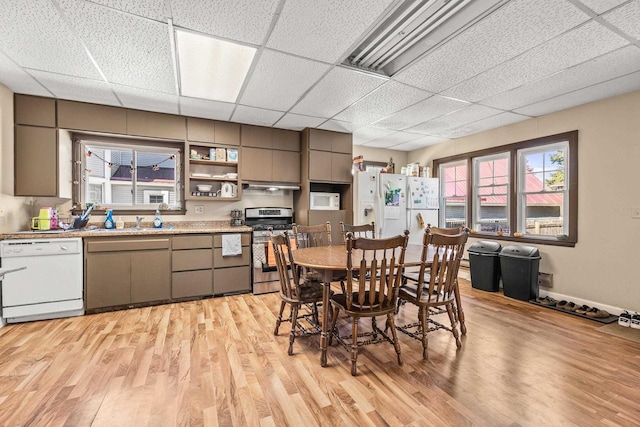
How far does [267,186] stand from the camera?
454 centimetres

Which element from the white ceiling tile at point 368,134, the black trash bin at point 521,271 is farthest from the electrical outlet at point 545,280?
the white ceiling tile at point 368,134

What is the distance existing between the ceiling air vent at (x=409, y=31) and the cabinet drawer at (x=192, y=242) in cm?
273

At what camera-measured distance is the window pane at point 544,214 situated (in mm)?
3865

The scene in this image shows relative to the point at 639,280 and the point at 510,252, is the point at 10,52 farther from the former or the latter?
the point at 639,280

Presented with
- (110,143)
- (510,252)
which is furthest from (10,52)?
(510,252)

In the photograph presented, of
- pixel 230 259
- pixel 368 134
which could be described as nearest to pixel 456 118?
pixel 368 134

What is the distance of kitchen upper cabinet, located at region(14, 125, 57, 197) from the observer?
10.6ft

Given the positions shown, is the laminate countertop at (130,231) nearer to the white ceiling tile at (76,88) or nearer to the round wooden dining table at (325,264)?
the white ceiling tile at (76,88)

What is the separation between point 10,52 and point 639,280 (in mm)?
6419

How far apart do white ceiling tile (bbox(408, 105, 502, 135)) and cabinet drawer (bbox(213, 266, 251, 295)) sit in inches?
134

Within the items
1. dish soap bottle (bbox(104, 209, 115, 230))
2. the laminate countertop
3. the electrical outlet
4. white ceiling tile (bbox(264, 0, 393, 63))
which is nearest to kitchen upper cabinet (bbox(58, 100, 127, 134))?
dish soap bottle (bbox(104, 209, 115, 230))

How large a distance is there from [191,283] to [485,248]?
422 centimetres

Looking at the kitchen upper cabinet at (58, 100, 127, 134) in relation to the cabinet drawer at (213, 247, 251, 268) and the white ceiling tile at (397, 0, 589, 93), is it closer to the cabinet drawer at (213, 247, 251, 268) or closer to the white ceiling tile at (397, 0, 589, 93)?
the cabinet drawer at (213, 247, 251, 268)

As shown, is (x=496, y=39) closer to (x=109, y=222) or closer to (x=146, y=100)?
(x=146, y=100)
